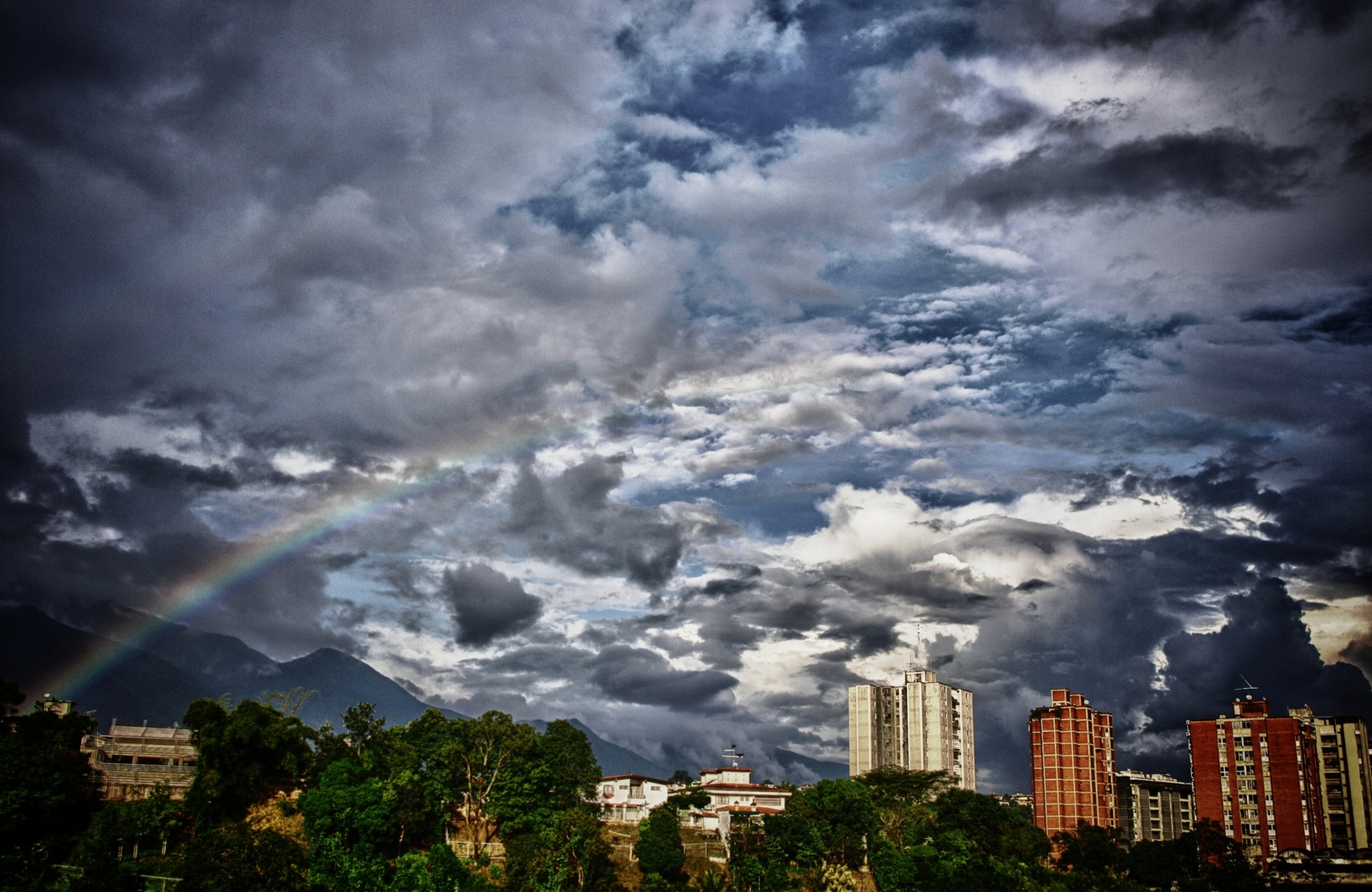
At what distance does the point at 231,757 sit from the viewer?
168ft

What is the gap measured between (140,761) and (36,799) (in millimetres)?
15382

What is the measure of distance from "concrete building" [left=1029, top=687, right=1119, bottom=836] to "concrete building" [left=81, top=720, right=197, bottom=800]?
83.3 meters

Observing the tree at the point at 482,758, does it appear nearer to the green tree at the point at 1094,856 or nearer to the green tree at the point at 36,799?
A: the green tree at the point at 36,799

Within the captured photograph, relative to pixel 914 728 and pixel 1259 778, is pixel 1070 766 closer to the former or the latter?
pixel 1259 778

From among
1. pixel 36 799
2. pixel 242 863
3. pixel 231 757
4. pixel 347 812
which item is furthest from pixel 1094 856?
pixel 36 799

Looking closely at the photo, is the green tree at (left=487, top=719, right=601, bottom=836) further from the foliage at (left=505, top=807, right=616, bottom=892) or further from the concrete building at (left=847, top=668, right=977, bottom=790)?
the concrete building at (left=847, top=668, right=977, bottom=790)

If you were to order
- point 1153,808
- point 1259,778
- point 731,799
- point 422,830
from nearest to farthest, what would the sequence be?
1. point 422,830
2. point 731,799
3. point 1259,778
4. point 1153,808

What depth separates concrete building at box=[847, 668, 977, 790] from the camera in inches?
5655

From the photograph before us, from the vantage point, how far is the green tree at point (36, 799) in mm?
44562

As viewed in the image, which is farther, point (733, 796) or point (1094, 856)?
point (733, 796)

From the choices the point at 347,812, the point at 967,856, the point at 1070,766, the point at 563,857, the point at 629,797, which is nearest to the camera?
the point at 347,812

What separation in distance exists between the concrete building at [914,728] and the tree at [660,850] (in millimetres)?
86450

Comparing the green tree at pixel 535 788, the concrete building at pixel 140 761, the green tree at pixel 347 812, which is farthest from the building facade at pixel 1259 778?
the concrete building at pixel 140 761

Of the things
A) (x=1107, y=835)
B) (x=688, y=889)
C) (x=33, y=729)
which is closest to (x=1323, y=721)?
(x=1107, y=835)
